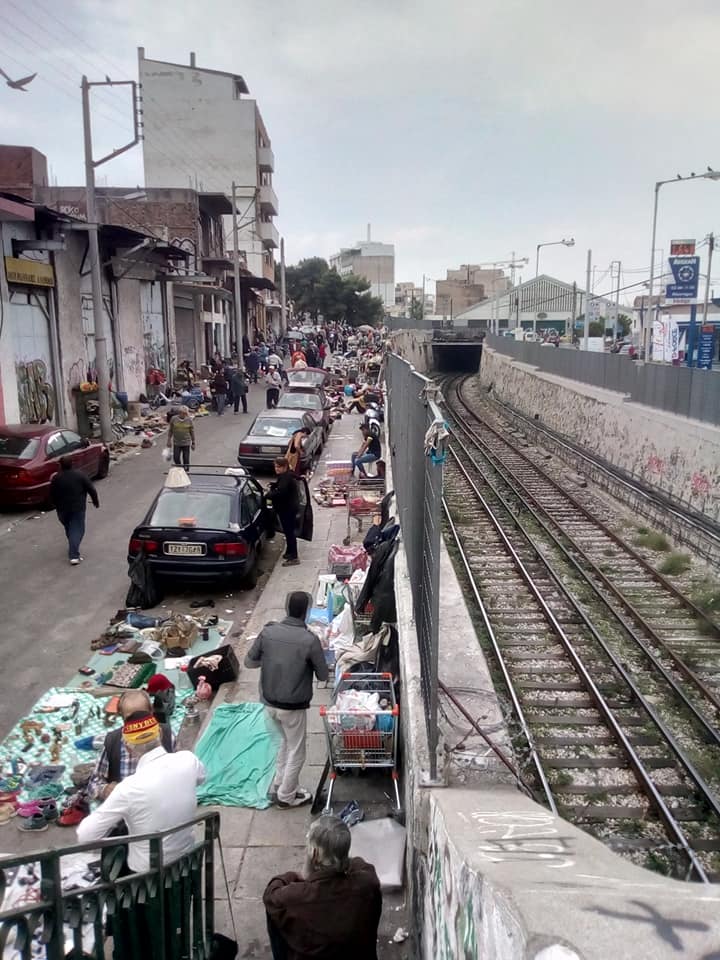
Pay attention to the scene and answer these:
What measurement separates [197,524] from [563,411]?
65.2 feet

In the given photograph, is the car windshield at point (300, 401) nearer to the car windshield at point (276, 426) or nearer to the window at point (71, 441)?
the car windshield at point (276, 426)

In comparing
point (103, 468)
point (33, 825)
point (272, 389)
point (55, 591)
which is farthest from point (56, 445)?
point (272, 389)

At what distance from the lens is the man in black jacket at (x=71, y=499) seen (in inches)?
475

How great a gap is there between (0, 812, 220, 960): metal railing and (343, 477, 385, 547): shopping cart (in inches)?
328

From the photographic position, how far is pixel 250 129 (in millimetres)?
60250

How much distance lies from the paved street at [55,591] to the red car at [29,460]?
44cm

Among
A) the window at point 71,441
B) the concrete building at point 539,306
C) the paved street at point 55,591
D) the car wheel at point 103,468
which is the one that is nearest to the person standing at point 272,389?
the car wheel at point 103,468

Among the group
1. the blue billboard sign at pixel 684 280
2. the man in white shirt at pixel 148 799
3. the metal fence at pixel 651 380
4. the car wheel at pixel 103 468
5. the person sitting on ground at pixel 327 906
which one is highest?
the blue billboard sign at pixel 684 280

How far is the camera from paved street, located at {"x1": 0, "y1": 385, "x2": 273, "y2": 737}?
887cm

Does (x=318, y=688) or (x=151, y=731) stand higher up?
(x=151, y=731)

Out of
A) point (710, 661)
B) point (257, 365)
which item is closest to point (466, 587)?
point (710, 661)

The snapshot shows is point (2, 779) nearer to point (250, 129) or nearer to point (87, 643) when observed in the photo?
point (87, 643)

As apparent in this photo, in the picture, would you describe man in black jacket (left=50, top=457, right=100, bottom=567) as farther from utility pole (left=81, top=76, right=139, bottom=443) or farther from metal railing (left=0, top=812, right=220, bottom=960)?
utility pole (left=81, top=76, right=139, bottom=443)

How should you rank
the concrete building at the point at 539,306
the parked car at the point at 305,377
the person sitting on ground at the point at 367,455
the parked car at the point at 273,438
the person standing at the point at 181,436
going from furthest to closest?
the concrete building at the point at 539,306 < the parked car at the point at 305,377 < the parked car at the point at 273,438 < the person standing at the point at 181,436 < the person sitting on ground at the point at 367,455
